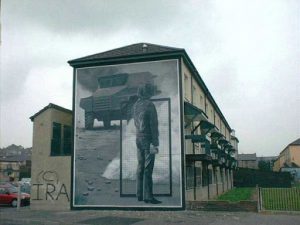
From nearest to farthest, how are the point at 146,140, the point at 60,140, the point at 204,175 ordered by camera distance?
the point at 146,140 → the point at 60,140 → the point at 204,175

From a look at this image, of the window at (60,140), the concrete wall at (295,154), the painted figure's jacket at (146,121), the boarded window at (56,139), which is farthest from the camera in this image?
the concrete wall at (295,154)

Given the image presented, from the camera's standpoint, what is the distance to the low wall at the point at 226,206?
1839 centimetres

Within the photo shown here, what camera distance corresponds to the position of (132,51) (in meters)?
23.3

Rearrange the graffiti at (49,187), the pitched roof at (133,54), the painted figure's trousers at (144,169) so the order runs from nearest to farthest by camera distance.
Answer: the painted figure's trousers at (144,169), the pitched roof at (133,54), the graffiti at (49,187)

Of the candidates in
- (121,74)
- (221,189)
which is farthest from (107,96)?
(221,189)

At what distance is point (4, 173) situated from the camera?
91.4 m

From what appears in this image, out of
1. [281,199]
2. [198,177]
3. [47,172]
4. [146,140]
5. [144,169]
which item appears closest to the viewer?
[281,199]

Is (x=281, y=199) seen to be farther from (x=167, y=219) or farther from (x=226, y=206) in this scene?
(x=167, y=219)

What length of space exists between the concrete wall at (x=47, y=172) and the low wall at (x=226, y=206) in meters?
7.98

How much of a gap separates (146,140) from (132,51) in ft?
18.2

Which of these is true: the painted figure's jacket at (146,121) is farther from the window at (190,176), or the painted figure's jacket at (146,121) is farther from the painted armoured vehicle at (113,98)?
the window at (190,176)

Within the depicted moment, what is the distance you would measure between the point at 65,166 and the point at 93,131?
2790 millimetres

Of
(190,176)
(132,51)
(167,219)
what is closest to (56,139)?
(132,51)

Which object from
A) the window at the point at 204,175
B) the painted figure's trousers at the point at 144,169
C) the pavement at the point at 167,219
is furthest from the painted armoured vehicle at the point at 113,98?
the window at the point at 204,175
